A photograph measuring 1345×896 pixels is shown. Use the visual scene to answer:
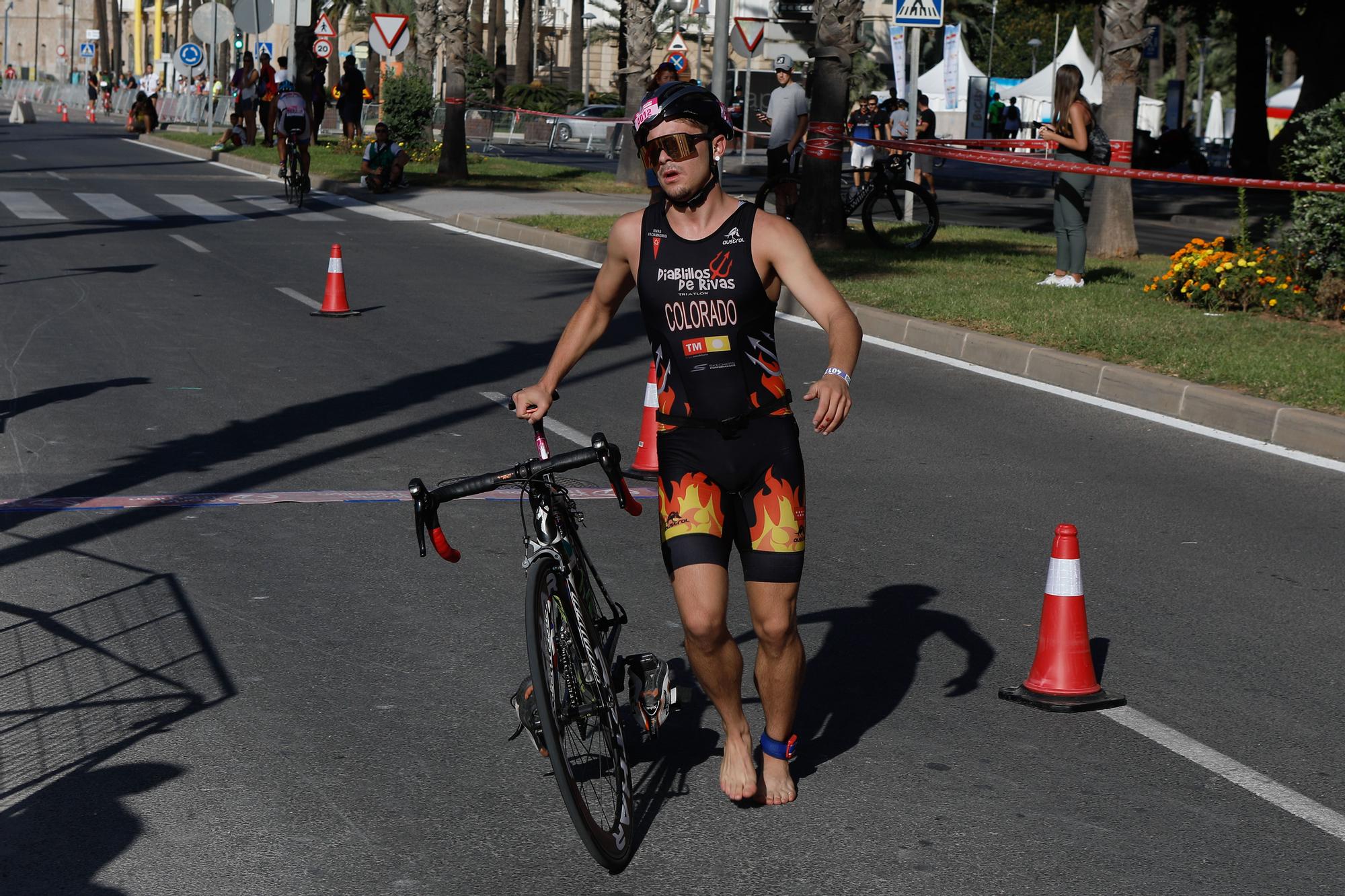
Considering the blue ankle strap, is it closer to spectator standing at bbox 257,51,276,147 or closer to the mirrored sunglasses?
the mirrored sunglasses

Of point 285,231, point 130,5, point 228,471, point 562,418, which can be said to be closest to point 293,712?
point 228,471

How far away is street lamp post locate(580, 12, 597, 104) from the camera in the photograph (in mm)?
83312

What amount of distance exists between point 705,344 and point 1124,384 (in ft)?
22.9

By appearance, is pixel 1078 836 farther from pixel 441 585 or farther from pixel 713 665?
pixel 441 585

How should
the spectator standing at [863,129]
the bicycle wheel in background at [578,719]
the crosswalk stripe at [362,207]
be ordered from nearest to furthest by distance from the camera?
the bicycle wheel in background at [578,719] < the crosswalk stripe at [362,207] < the spectator standing at [863,129]

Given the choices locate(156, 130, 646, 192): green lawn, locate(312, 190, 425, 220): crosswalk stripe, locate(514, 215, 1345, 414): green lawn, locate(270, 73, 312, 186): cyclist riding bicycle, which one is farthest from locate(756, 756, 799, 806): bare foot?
locate(156, 130, 646, 192): green lawn

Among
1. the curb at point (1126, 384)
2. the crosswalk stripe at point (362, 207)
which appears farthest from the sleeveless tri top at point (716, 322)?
the crosswalk stripe at point (362, 207)

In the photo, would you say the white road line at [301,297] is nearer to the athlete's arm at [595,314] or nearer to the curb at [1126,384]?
the curb at [1126,384]

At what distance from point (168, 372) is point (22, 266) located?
6105 mm

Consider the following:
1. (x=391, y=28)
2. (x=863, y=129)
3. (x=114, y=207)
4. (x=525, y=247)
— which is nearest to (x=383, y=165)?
(x=114, y=207)

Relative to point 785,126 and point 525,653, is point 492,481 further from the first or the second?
point 785,126

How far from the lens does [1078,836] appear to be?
4.25 meters

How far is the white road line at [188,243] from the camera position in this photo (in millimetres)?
18302

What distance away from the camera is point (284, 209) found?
24078 mm
